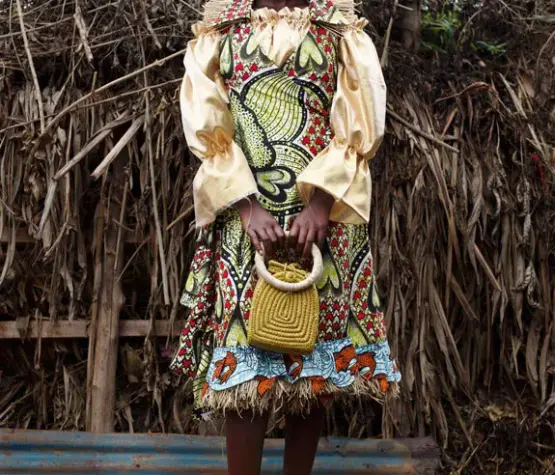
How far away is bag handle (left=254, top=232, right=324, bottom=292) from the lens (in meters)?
2.28

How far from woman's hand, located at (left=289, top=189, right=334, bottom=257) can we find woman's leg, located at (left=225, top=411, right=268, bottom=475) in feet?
1.49

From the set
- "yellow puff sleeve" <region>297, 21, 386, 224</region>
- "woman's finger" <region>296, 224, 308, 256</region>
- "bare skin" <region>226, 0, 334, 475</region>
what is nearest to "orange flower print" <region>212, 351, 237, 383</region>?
"bare skin" <region>226, 0, 334, 475</region>

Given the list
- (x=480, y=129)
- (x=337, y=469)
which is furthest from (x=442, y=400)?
(x=480, y=129)

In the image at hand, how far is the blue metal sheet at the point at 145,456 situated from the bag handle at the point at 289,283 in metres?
1.25

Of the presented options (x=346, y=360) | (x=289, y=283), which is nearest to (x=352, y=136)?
(x=289, y=283)

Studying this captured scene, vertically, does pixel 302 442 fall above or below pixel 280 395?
below

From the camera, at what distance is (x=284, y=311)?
2.27m

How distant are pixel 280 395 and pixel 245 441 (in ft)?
0.52

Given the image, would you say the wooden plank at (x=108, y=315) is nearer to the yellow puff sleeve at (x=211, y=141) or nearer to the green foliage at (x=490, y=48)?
the yellow puff sleeve at (x=211, y=141)

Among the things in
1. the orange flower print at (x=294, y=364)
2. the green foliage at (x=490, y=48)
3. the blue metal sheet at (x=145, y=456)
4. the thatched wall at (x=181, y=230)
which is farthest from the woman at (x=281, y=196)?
the green foliage at (x=490, y=48)

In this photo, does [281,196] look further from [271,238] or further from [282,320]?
→ [282,320]

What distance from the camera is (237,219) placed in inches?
95.5

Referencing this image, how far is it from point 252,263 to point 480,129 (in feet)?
5.68

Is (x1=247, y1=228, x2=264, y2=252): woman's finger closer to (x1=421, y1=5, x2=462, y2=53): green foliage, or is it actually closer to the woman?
the woman
